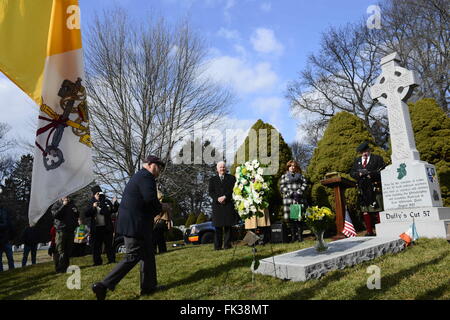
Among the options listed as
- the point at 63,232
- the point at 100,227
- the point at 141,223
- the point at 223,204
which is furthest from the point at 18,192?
the point at 141,223

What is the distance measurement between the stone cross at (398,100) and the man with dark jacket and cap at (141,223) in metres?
6.52

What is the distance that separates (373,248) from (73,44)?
533 cm

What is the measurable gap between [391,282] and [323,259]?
0.96 meters

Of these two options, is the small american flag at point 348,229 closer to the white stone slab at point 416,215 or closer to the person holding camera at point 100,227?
the white stone slab at point 416,215

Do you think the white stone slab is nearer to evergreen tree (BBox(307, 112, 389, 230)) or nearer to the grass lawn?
the grass lawn

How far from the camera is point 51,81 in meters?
3.41

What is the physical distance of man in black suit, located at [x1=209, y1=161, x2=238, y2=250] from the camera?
7.77 metres

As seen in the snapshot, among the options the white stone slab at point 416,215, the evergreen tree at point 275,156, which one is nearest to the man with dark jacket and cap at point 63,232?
Answer: the evergreen tree at point 275,156

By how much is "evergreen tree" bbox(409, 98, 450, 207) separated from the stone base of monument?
5685 millimetres

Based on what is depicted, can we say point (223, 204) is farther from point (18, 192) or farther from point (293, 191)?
point (18, 192)

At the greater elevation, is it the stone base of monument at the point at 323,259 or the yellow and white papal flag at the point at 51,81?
the yellow and white papal flag at the point at 51,81

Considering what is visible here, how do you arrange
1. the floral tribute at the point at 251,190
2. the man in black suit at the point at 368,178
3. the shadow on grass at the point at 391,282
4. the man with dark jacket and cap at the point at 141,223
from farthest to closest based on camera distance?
1. the man in black suit at the point at 368,178
2. the floral tribute at the point at 251,190
3. the man with dark jacket and cap at the point at 141,223
4. the shadow on grass at the point at 391,282

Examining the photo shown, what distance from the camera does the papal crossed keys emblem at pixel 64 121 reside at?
3275 millimetres

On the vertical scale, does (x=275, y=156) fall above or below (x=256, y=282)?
above
